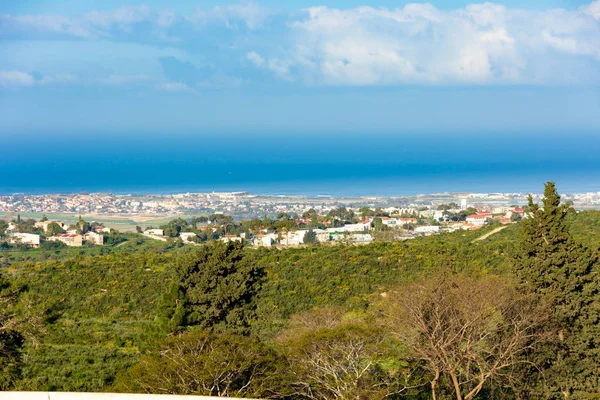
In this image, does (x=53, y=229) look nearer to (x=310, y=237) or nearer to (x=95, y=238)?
(x=95, y=238)

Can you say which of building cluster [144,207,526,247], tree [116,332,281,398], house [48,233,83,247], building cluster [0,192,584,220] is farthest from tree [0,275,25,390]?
building cluster [0,192,584,220]

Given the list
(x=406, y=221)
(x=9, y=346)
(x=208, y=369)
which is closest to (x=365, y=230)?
(x=406, y=221)

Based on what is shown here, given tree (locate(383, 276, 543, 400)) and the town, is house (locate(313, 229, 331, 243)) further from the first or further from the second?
tree (locate(383, 276, 543, 400))

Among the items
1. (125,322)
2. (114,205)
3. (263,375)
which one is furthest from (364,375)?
(114,205)

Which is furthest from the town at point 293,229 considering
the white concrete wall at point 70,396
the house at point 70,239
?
the white concrete wall at point 70,396

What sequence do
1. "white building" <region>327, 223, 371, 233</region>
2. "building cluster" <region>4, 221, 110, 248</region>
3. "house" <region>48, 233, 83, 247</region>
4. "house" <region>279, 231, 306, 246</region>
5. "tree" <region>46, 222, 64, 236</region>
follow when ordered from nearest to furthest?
1. "house" <region>279, 231, 306, 246</region>
2. "house" <region>48, 233, 83, 247</region>
3. "building cluster" <region>4, 221, 110, 248</region>
4. "white building" <region>327, 223, 371, 233</region>
5. "tree" <region>46, 222, 64, 236</region>

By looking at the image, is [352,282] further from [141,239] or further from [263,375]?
[141,239]

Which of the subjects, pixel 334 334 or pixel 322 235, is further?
pixel 322 235
